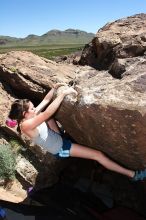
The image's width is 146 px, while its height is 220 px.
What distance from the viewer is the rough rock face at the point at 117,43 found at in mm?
9111

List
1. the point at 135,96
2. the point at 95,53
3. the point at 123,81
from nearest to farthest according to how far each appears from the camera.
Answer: the point at 135,96 → the point at 123,81 → the point at 95,53

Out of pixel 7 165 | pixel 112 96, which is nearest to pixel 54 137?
pixel 112 96

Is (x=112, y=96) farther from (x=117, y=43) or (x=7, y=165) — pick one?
(x=7, y=165)

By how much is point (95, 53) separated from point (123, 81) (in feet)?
11.9

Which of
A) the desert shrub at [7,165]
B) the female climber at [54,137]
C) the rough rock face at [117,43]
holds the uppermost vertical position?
the rough rock face at [117,43]

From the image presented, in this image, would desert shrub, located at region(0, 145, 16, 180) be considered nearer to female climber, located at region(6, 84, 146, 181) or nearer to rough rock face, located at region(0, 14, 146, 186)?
rough rock face, located at region(0, 14, 146, 186)

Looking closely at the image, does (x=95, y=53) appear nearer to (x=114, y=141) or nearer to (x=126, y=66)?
(x=126, y=66)

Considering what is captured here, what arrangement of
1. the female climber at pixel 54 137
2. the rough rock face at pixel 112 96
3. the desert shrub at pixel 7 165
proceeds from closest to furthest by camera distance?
the rough rock face at pixel 112 96, the female climber at pixel 54 137, the desert shrub at pixel 7 165

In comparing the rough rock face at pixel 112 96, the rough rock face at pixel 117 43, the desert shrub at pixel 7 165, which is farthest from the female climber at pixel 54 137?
the desert shrub at pixel 7 165

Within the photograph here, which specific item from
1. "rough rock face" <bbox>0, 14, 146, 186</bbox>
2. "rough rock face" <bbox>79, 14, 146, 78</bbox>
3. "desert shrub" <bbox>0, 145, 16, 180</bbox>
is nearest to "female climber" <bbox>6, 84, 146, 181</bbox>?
"rough rock face" <bbox>0, 14, 146, 186</bbox>

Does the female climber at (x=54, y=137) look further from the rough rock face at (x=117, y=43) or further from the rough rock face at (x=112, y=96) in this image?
the rough rock face at (x=117, y=43)

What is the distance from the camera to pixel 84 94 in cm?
738

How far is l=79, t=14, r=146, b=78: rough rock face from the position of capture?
29.9ft

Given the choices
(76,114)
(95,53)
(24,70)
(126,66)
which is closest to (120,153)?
(76,114)
